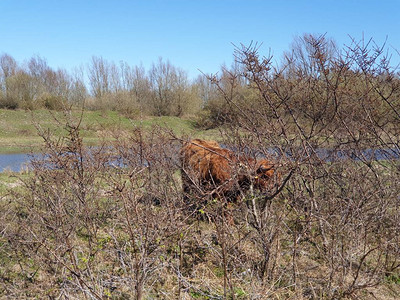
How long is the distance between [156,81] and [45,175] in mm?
35497

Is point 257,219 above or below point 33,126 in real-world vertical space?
below

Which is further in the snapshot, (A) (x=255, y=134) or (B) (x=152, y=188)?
(B) (x=152, y=188)

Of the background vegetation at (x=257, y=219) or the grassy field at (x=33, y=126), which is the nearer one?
the background vegetation at (x=257, y=219)

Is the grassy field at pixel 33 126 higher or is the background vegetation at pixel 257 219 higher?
the grassy field at pixel 33 126

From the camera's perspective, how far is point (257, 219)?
4.41 metres

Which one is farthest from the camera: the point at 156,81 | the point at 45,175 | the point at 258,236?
the point at 156,81

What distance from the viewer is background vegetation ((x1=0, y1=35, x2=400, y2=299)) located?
4051 mm

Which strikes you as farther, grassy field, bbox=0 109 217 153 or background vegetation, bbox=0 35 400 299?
grassy field, bbox=0 109 217 153

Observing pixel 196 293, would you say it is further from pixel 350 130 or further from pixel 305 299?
pixel 350 130

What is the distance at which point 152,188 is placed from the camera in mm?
5680

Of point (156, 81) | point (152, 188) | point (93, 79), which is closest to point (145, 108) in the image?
point (156, 81)

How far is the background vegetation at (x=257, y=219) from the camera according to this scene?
13.3ft

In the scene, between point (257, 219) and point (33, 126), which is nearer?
point (257, 219)

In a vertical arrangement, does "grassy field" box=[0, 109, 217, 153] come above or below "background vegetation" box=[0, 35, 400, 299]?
above
